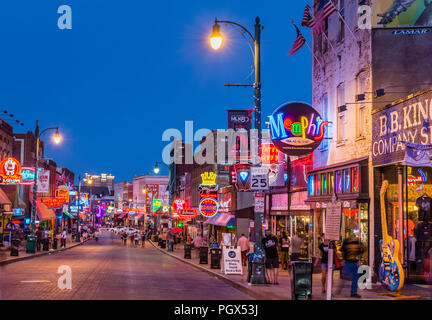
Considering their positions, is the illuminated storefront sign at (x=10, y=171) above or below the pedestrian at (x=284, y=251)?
above

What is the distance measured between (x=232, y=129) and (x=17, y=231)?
2230 centimetres

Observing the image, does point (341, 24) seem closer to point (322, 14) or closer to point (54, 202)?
point (322, 14)

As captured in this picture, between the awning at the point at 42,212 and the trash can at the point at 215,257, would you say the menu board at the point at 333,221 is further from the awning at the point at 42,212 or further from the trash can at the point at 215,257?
the awning at the point at 42,212

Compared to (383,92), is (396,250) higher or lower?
lower

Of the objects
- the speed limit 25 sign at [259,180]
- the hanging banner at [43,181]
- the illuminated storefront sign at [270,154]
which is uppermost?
the illuminated storefront sign at [270,154]

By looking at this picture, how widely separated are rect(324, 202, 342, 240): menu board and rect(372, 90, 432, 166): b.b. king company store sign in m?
2.26

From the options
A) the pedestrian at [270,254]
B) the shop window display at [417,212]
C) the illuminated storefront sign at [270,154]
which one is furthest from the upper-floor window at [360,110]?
the illuminated storefront sign at [270,154]

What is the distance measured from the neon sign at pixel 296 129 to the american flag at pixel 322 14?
155 inches

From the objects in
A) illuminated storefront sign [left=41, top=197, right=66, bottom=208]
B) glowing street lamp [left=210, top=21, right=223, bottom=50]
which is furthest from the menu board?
illuminated storefront sign [left=41, top=197, right=66, bottom=208]

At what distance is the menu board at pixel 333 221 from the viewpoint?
21481 mm

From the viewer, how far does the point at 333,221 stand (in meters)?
22.3
